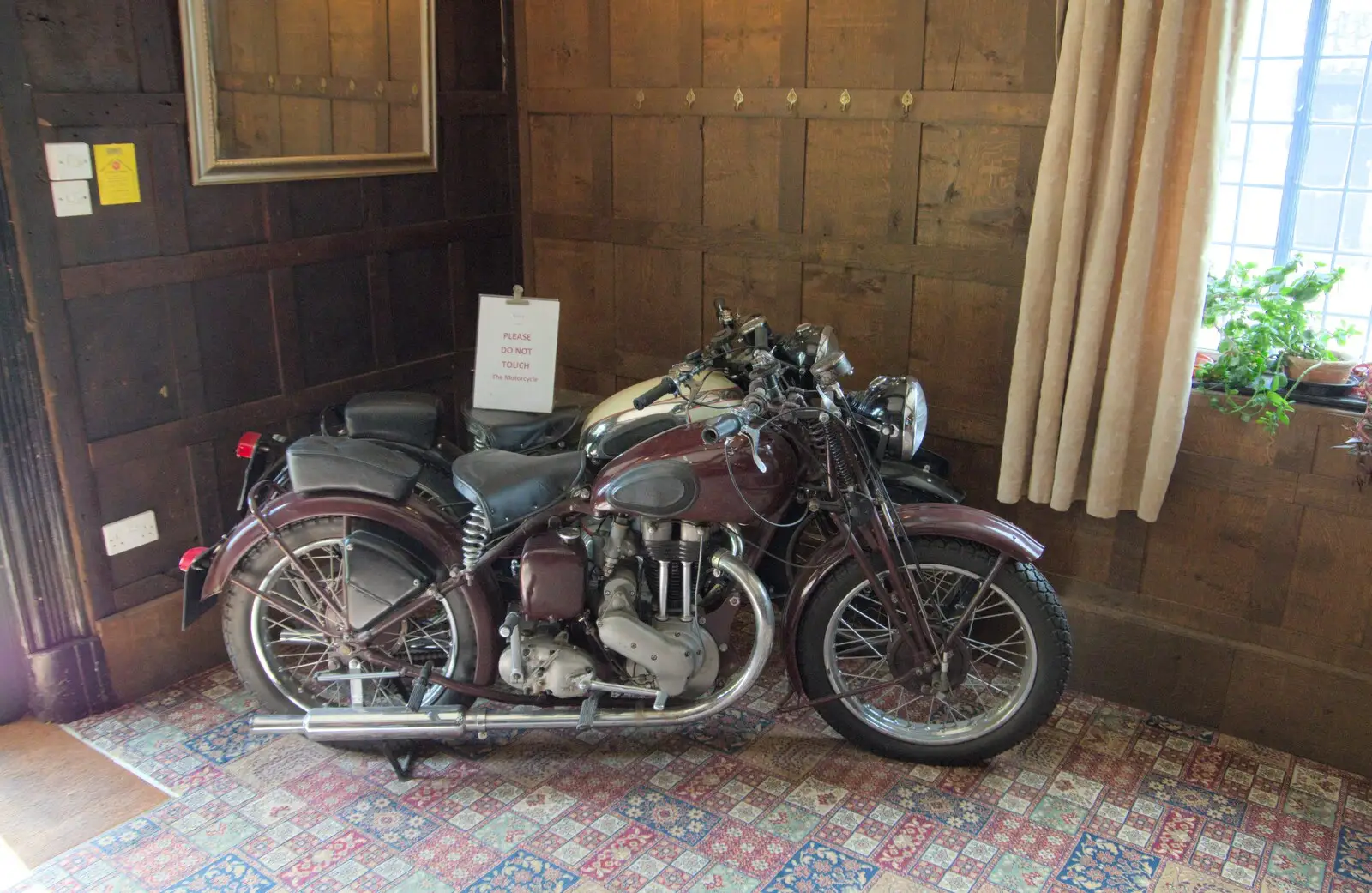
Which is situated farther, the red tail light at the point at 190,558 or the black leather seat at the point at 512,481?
the red tail light at the point at 190,558

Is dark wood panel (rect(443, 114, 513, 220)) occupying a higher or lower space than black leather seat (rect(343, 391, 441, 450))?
higher

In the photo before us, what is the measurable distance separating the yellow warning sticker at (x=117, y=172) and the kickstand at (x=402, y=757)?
5.03 ft

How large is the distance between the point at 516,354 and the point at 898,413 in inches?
46.3

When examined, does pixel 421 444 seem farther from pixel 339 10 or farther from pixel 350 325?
pixel 339 10

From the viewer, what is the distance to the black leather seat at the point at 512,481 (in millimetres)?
2543

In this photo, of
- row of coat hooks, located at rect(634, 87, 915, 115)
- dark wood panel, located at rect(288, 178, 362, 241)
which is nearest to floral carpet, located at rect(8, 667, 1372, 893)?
dark wood panel, located at rect(288, 178, 362, 241)

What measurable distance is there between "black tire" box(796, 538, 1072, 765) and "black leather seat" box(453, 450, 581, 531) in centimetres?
69

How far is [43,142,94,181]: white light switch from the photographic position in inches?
102

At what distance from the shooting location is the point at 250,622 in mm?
2711

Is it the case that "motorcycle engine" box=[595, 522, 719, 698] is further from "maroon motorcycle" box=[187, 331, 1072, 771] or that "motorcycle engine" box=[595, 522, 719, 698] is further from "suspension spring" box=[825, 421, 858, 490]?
"suspension spring" box=[825, 421, 858, 490]

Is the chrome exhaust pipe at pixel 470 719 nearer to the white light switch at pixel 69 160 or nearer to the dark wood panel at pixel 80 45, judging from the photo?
the white light switch at pixel 69 160

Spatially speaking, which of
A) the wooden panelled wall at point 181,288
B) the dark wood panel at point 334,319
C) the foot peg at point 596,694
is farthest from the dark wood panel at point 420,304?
the foot peg at point 596,694

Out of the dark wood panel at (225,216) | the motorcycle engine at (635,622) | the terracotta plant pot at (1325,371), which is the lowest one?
the motorcycle engine at (635,622)

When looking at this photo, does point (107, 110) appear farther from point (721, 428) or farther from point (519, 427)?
point (721, 428)
